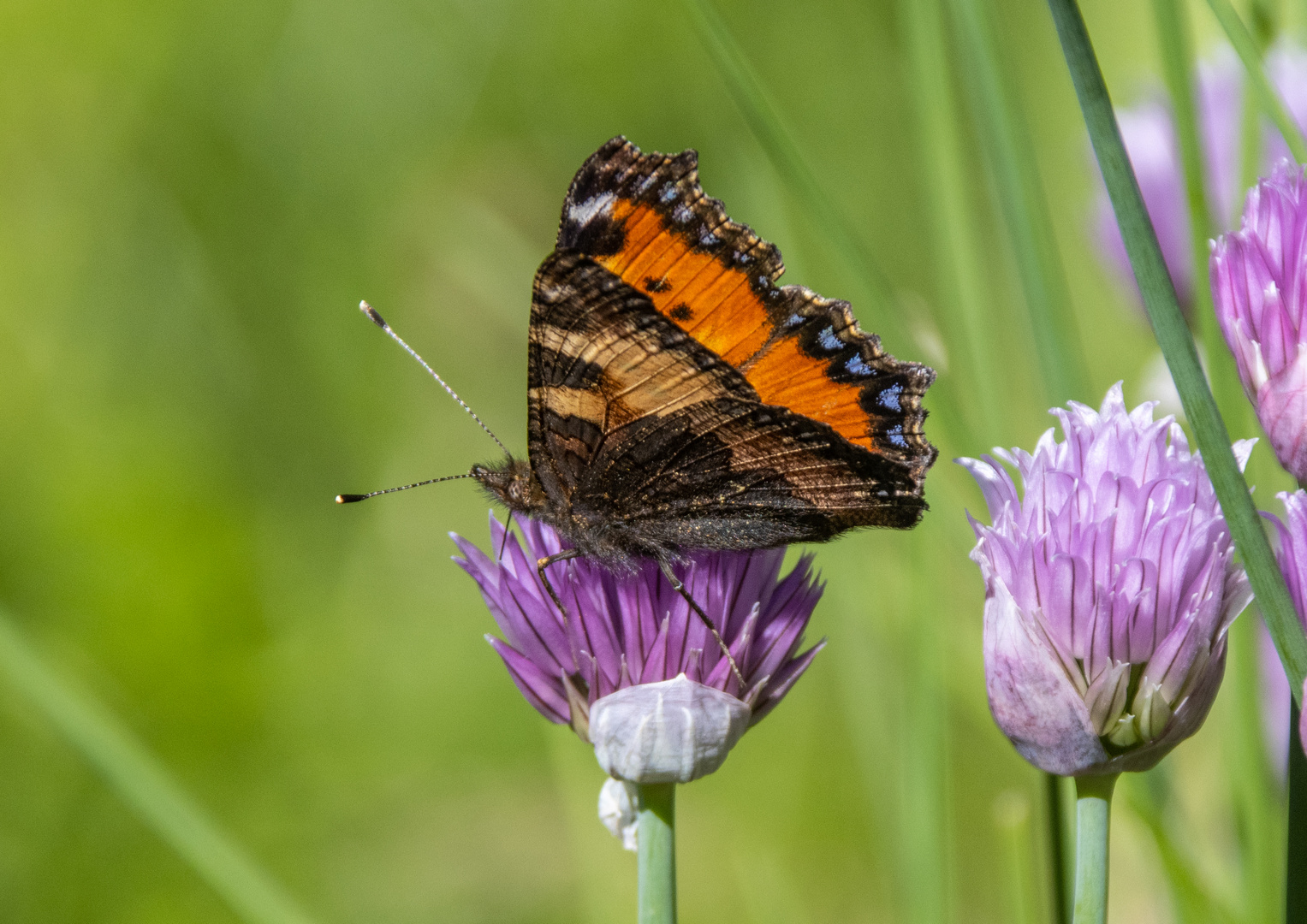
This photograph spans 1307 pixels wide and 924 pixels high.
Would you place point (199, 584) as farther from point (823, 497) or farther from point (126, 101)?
point (823, 497)

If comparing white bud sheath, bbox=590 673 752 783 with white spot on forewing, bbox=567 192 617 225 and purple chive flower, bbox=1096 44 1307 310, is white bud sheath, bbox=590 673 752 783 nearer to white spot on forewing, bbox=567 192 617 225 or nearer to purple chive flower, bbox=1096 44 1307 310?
white spot on forewing, bbox=567 192 617 225

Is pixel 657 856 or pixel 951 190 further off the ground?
pixel 951 190

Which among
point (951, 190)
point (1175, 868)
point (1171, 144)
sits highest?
point (1171, 144)

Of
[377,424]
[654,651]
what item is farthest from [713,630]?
[377,424]

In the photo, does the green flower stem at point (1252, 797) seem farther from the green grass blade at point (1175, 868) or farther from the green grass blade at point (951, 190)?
the green grass blade at point (951, 190)

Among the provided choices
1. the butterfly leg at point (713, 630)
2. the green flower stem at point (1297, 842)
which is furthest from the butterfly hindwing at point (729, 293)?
the green flower stem at point (1297, 842)

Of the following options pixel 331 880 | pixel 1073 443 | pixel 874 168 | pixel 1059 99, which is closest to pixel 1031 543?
pixel 1073 443

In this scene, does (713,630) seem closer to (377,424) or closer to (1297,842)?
(1297,842)
